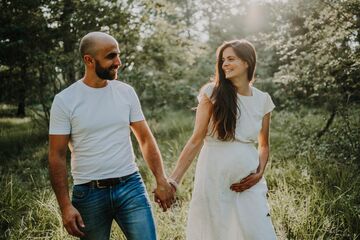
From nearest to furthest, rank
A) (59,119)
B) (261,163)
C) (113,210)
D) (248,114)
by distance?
(59,119), (113,210), (248,114), (261,163)

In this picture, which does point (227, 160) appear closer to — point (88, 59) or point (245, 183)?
point (245, 183)

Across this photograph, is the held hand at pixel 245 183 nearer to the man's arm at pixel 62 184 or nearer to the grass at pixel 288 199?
the man's arm at pixel 62 184

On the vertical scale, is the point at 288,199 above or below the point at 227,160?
below

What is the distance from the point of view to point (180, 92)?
1432 cm

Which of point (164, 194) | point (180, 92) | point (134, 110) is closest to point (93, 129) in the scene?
point (134, 110)

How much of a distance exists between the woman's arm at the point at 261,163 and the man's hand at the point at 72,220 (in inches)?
48.9

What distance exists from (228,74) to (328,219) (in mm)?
2324

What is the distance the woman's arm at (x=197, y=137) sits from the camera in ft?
11.6

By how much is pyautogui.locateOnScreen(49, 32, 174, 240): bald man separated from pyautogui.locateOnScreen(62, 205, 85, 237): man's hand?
14 mm

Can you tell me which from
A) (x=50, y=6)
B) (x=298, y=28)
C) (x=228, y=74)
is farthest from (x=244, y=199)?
(x=50, y=6)

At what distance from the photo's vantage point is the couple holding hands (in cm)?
312

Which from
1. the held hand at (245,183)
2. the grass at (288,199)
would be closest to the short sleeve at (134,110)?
the held hand at (245,183)

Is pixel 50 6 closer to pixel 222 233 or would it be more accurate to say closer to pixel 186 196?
pixel 186 196

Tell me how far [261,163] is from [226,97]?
27.4 inches
